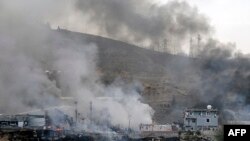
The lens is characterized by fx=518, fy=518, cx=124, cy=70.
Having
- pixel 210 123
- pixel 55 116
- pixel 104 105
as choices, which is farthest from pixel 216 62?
pixel 55 116

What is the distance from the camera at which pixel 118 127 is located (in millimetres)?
67188

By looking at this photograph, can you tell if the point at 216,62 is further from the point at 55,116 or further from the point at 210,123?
the point at 55,116

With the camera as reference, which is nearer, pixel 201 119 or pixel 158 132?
pixel 158 132

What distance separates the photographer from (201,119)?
235 ft

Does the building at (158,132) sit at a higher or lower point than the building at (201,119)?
lower

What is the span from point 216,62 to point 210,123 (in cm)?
1367

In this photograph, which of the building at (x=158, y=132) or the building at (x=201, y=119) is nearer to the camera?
the building at (x=158, y=132)

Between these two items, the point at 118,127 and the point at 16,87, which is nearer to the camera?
the point at 118,127

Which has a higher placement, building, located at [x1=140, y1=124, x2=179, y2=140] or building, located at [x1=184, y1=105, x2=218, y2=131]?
building, located at [x1=184, y1=105, x2=218, y2=131]

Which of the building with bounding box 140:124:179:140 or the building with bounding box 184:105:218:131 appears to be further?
the building with bounding box 184:105:218:131

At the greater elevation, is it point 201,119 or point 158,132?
point 201,119

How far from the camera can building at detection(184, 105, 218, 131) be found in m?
70.1

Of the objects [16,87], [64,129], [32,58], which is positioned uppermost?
[32,58]

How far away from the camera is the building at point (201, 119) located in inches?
2761
